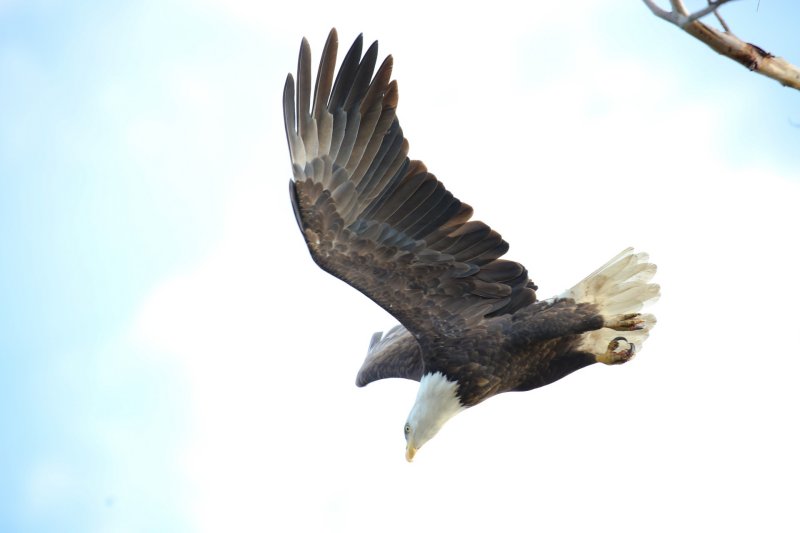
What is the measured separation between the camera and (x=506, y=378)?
6.67m

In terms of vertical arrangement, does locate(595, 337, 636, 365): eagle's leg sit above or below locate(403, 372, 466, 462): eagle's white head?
above

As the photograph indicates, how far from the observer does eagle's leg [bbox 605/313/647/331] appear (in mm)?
6748

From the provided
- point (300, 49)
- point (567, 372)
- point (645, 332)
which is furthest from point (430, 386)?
point (300, 49)

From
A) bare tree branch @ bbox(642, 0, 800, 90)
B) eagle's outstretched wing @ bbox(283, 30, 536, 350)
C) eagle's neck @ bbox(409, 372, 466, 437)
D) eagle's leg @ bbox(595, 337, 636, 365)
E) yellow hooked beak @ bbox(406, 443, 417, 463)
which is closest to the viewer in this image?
bare tree branch @ bbox(642, 0, 800, 90)

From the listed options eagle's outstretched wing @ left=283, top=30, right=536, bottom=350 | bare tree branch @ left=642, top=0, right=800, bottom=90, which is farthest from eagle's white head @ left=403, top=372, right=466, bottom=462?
bare tree branch @ left=642, top=0, right=800, bottom=90

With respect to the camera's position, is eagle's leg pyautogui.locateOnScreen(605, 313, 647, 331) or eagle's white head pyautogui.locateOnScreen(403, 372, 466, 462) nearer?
eagle's white head pyautogui.locateOnScreen(403, 372, 466, 462)

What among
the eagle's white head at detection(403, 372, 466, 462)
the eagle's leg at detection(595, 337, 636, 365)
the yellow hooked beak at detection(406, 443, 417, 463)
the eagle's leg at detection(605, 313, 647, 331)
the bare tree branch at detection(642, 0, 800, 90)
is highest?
the bare tree branch at detection(642, 0, 800, 90)

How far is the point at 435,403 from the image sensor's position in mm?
6652

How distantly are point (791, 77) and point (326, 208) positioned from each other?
106 inches

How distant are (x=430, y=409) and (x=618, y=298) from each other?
4.23ft

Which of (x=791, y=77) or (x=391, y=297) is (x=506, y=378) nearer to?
(x=391, y=297)

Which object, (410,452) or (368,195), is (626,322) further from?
(368,195)

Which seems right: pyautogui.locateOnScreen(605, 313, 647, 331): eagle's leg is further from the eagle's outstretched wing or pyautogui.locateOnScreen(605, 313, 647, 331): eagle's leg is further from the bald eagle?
the eagle's outstretched wing

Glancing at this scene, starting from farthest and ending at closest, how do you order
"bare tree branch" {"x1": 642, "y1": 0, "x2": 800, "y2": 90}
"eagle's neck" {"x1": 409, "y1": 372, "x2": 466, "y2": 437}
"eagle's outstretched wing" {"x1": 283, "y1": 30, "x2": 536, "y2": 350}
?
"eagle's neck" {"x1": 409, "y1": 372, "x2": 466, "y2": 437} < "eagle's outstretched wing" {"x1": 283, "y1": 30, "x2": 536, "y2": 350} < "bare tree branch" {"x1": 642, "y1": 0, "x2": 800, "y2": 90}
